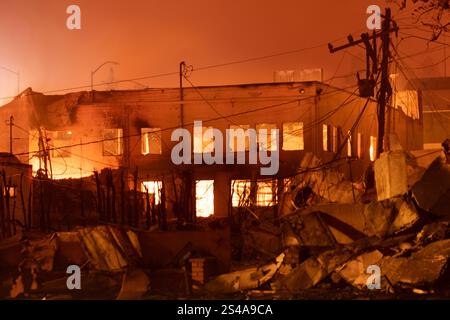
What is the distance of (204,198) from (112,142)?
5872 mm

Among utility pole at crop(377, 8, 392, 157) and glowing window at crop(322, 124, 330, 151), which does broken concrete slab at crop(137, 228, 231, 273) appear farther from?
glowing window at crop(322, 124, 330, 151)

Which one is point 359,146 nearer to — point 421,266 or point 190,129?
point 190,129

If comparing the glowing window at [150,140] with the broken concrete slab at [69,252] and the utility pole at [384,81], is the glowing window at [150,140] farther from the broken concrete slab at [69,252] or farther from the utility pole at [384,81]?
the broken concrete slab at [69,252]

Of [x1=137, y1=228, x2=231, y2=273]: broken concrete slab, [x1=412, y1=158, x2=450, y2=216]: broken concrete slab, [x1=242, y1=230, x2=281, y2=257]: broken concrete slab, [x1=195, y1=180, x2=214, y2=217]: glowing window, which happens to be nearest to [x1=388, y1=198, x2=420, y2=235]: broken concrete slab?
[x1=412, y1=158, x2=450, y2=216]: broken concrete slab

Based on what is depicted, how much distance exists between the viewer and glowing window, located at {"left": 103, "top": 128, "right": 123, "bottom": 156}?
3234cm

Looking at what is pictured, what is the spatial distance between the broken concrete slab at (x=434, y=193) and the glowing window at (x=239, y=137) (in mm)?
15817

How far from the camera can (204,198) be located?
30.5 meters

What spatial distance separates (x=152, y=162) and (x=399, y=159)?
17.3 m

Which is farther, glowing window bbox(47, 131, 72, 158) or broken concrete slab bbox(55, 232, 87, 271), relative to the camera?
glowing window bbox(47, 131, 72, 158)

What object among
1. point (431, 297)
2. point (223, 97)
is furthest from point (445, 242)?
point (223, 97)

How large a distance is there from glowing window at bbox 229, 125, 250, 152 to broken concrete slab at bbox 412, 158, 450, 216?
51.9 ft

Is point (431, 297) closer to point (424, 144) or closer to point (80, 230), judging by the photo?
point (80, 230)

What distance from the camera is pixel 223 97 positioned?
31234 mm

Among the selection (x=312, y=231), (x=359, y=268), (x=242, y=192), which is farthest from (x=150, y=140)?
(x=359, y=268)
